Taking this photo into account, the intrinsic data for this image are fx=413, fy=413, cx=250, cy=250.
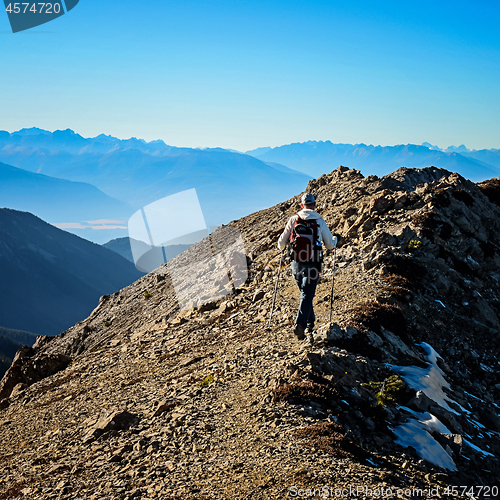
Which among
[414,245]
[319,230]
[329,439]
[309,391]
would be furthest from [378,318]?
[414,245]

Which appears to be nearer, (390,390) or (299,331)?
(390,390)

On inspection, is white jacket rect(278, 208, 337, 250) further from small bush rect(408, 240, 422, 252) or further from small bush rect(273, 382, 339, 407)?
small bush rect(408, 240, 422, 252)

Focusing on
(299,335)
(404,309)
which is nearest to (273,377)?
(299,335)

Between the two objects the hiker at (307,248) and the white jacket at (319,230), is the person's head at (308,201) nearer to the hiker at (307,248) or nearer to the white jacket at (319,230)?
the hiker at (307,248)

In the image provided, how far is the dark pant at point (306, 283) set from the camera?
36.8 feet

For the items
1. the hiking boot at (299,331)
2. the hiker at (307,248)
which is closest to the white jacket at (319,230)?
the hiker at (307,248)

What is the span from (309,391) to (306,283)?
3337 mm

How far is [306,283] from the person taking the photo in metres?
11.2

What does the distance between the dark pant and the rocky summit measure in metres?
0.58

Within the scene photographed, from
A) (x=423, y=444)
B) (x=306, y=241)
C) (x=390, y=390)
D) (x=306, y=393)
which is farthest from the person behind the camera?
(x=306, y=241)

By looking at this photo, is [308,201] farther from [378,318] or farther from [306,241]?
[378,318]

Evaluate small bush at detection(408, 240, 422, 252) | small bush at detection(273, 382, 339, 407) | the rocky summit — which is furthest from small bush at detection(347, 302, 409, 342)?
small bush at detection(408, 240, 422, 252)

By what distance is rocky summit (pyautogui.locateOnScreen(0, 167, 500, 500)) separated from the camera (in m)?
6.90

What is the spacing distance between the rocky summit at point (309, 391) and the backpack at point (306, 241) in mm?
1983
